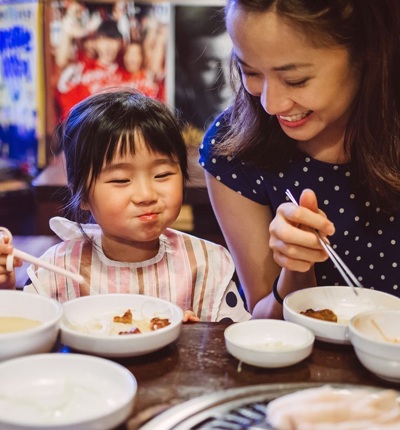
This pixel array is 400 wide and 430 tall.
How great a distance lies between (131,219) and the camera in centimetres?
197

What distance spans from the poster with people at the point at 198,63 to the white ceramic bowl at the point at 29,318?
342 centimetres

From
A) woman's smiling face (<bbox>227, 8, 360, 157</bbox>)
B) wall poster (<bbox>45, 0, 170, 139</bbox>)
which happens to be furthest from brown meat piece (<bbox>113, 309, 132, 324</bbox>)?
wall poster (<bbox>45, 0, 170, 139</bbox>)

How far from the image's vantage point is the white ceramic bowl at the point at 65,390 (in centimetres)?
115

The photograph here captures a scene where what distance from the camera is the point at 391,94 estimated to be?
191cm

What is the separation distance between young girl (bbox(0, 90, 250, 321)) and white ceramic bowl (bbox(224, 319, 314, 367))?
1.78ft

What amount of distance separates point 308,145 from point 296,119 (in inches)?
15.0

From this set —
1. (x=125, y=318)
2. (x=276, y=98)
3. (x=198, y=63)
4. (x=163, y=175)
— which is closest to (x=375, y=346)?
(x=125, y=318)

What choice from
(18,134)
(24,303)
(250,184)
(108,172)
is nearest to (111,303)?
(24,303)

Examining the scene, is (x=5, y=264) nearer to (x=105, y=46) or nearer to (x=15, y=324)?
(x=15, y=324)

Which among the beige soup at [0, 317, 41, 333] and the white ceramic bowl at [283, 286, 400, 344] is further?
the white ceramic bowl at [283, 286, 400, 344]

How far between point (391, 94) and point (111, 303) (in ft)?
3.12

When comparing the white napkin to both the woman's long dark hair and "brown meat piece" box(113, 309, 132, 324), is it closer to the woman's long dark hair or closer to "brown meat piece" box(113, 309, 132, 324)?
"brown meat piece" box(113, 309, 132, 324)

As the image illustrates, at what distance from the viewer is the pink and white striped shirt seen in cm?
211

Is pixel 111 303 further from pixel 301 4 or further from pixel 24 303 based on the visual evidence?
pixel 301 4
